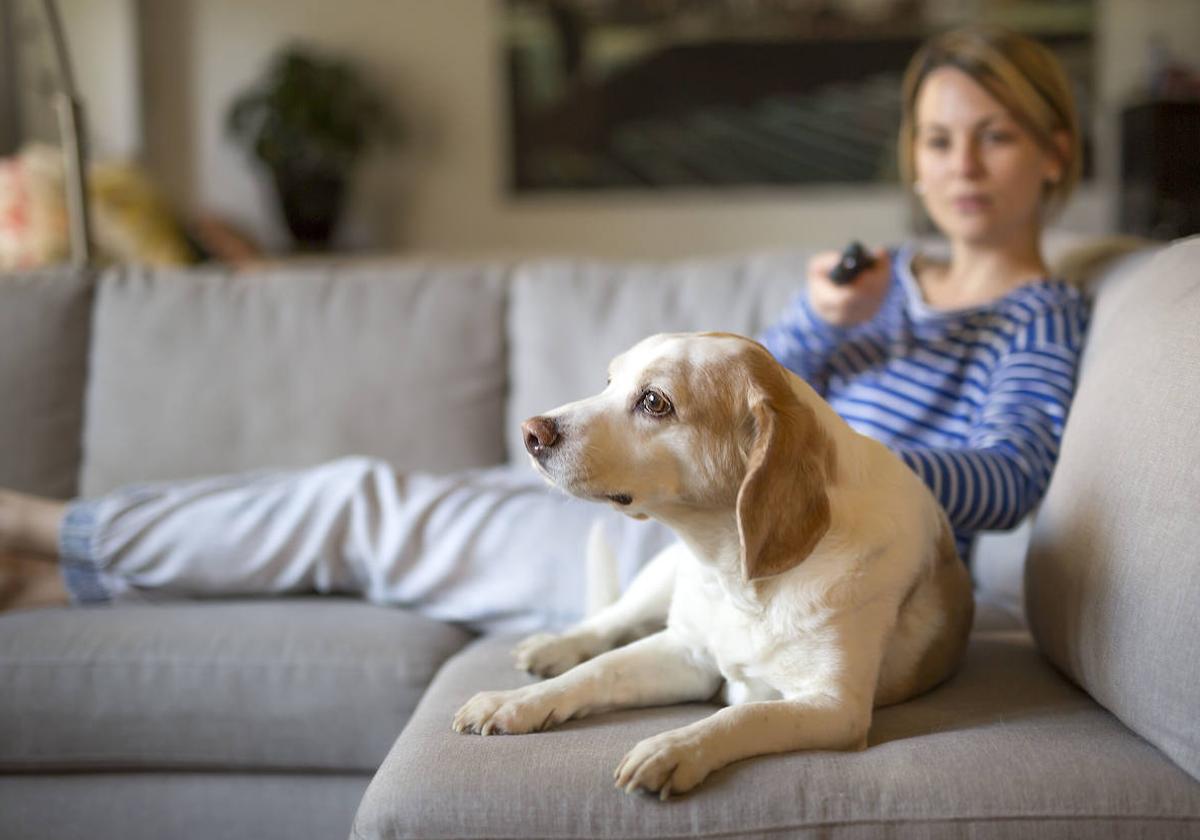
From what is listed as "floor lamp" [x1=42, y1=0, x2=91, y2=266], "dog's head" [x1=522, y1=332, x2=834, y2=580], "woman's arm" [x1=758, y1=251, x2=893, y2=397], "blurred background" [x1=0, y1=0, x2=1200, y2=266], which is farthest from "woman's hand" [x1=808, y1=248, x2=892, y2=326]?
"blurred background" [x1=0, y1=0, x2=1200, y2=266]

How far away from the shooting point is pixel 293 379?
2148mm

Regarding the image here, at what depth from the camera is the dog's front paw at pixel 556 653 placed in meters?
1.32

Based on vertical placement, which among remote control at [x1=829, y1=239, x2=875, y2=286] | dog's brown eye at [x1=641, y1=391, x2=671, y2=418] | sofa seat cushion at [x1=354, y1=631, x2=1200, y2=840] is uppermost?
remote control at [x1=829, y1=239, x2=875, y2=286]

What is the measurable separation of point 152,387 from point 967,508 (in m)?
1.55

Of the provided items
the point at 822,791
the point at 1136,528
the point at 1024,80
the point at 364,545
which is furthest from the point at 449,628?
the point at 1024,80

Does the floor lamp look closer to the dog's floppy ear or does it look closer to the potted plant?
the dog's floppy ear

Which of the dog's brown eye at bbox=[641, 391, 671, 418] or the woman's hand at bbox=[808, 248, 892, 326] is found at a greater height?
the woman's hand at bbox=[808, 248, 892, 326]

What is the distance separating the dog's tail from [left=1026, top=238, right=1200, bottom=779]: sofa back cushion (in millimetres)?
528

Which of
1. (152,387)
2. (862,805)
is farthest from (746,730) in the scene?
(152,387)

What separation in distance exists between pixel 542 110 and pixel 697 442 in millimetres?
4201

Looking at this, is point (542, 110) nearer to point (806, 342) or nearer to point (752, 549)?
point (806, 342)

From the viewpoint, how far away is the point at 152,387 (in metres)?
2.15

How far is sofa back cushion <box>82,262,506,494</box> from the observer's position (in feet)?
6.96

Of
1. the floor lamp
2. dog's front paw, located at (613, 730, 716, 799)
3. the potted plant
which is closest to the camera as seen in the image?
dog's front paw, located at (613, 730, 716, 799)
